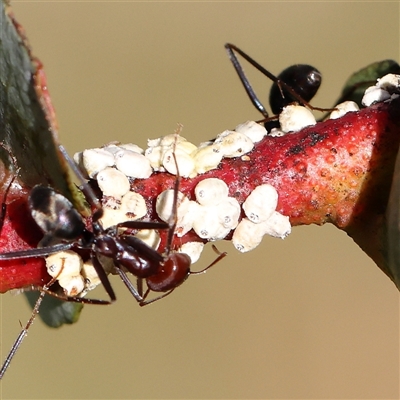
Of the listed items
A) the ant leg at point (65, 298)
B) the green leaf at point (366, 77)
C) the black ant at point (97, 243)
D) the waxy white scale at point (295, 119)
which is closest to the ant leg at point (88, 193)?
the black ant at point (97, 243)

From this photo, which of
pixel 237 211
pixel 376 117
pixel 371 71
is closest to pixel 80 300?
pixel 237 211

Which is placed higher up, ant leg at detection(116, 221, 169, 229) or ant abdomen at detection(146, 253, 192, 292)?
ant leg at detection(116, 221, 169, 229)

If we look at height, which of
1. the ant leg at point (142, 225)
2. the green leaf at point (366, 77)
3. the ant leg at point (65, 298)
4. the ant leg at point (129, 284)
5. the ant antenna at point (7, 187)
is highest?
the ant antenna at point (7, 187)

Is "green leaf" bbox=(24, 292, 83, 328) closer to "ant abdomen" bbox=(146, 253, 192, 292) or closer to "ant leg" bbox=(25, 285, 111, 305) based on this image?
"ant leg" bbox=(25, 285, 111, 305)

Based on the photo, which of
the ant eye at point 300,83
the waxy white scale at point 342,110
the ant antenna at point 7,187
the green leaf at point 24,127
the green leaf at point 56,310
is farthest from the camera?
the ant eye at point 300,83

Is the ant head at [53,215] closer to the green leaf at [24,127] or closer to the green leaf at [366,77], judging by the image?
the green leaf at [24,127]

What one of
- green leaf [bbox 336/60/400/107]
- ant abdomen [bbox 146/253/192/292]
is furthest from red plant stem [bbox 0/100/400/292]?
green leaf [bbox 336/60/400/107]

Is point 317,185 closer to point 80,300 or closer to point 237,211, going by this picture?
point 237,211

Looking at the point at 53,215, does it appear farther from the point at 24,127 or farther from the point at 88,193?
the point at 24,127
